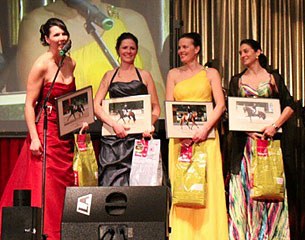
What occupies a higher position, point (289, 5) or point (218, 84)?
point (289, 5)

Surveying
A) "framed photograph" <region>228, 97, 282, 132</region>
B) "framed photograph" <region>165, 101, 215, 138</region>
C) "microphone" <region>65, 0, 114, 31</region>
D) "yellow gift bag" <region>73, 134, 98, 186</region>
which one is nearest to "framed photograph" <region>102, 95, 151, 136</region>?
"framed photograph" <region>165, 101, 215, 138</region>

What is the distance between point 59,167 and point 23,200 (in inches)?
58.4

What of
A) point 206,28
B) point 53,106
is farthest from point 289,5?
point 53,106

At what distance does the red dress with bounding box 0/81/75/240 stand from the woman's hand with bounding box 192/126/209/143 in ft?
2.68

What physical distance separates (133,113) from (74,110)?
20.2 inches

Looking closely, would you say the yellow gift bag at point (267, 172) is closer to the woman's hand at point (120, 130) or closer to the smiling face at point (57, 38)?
the woman's hand at point (120, 130)

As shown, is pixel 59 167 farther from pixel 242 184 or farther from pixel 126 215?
pixel 126 215

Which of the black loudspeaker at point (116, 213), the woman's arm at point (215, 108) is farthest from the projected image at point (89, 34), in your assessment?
the black loudspeaker at point (116, 213)

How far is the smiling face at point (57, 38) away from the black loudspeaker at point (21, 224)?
5.92 feet

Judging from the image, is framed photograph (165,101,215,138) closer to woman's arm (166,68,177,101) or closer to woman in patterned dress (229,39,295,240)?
woman's arm (166,68,177,101)

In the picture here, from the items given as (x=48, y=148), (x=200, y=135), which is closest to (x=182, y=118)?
(x=200, y=135)

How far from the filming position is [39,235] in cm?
300

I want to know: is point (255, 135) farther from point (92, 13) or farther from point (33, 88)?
point (92, 13)

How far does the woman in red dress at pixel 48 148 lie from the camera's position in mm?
4426
